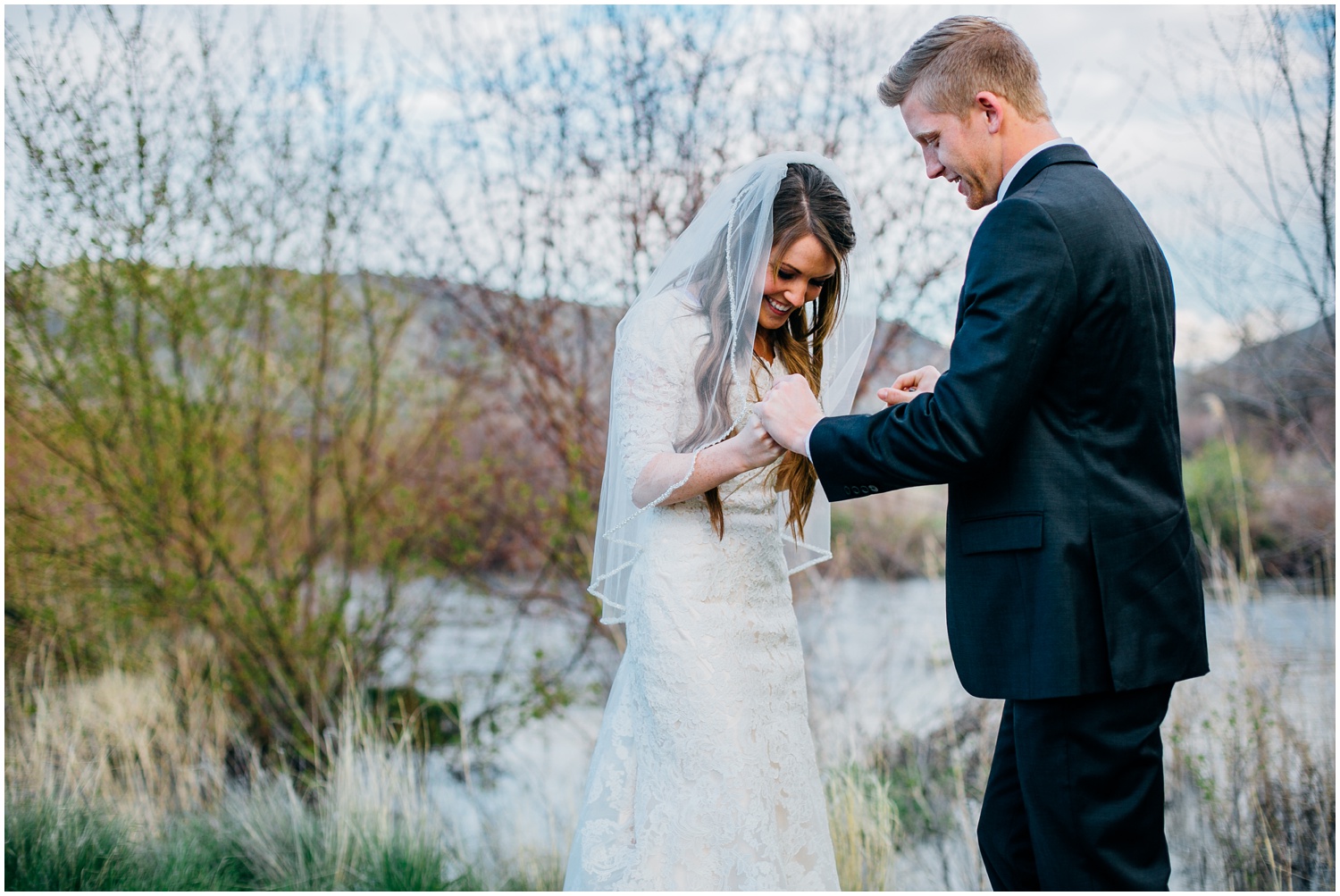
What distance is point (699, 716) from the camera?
2.06 metres

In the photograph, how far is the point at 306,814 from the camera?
136 inches

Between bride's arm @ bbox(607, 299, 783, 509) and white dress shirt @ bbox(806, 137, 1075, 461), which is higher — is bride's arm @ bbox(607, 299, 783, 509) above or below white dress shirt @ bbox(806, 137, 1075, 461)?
below

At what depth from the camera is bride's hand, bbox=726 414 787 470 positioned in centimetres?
199

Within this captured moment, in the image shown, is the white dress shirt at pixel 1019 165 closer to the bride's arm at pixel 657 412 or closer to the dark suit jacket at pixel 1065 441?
the dark suit jacket at pixel 1065 441

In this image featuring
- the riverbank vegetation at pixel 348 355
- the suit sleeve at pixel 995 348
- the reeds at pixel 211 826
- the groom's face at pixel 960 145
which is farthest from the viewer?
the riverbank vegetation at pixel 348 355

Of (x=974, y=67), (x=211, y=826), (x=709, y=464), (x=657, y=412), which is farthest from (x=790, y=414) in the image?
(x=211, y=826)

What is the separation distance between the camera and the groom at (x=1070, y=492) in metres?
1.66

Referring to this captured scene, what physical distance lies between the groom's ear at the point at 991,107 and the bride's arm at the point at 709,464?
0.74m

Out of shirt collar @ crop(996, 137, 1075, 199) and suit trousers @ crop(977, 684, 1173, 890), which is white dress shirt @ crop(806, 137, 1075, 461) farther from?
suit trousers @ crop(977, 684, 1173, 890)

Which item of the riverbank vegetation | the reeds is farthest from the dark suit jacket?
the riverbank vegetation

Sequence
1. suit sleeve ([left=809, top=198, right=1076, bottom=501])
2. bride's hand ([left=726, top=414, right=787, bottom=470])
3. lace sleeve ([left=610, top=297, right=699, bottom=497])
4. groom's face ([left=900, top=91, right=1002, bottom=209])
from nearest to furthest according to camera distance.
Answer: suit sleeve ([left=809, top=198, right=1076, bottom=501]), groom's face ([left=900, top=91, right=1002, bottom=209]), bride's hand ([left=726, top=414, right=787, bottom=470]), lace sleeve ([left=610, top=297, right=699, bottom=497])

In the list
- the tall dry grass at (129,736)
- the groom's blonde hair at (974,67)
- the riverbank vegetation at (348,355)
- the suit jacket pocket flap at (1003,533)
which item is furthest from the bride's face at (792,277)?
the tall dry grass at (129,736)

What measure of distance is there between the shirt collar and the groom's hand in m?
0.54

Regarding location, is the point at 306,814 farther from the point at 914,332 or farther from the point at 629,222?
the point at 914,332
